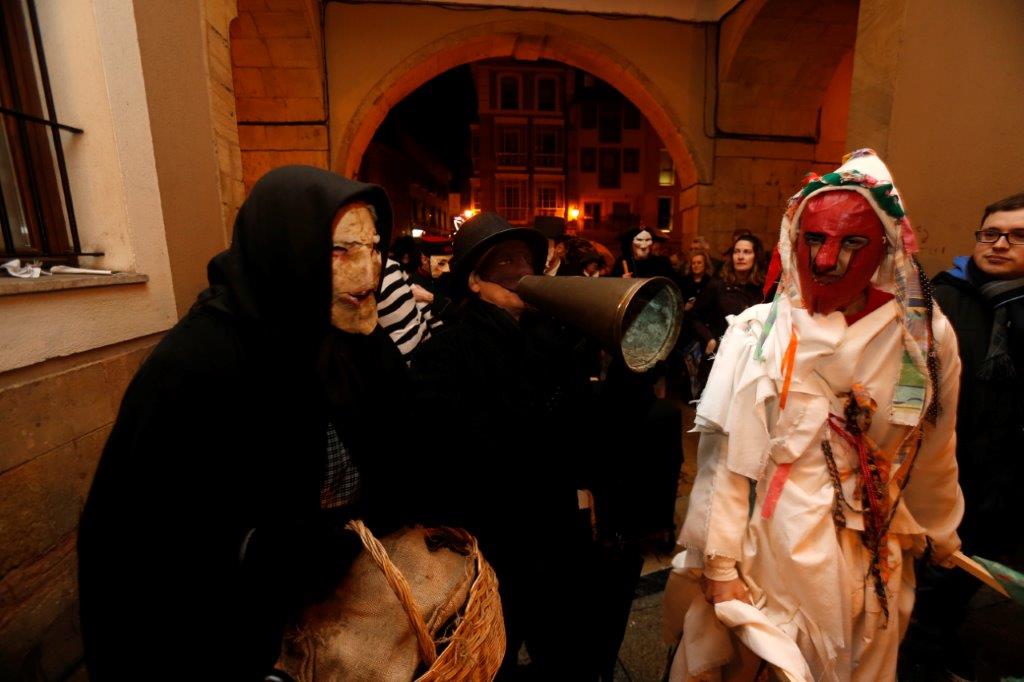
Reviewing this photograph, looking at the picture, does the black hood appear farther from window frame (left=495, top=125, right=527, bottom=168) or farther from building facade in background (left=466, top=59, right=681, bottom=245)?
window frame (left=495, top=125, right=527, bottom=168)

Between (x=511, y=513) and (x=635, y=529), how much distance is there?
0.68m

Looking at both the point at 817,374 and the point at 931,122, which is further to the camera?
the point at 931,122

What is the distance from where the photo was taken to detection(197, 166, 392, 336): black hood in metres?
1.24

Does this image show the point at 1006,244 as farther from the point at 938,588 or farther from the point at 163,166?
the point at 163,166

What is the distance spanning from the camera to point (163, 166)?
2.69 m

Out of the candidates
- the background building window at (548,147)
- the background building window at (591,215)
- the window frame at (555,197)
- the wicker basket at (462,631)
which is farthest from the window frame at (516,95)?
the wicker basket at (462,631)

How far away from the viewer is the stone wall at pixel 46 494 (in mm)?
1839

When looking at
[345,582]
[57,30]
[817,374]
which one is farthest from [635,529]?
[57,30]

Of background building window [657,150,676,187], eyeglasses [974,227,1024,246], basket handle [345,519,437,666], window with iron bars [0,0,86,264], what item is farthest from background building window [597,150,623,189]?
basket handle [345,519,437,666]

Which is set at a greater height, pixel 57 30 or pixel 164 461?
pixel 57 30

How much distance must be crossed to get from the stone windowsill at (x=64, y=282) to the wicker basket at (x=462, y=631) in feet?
5.68

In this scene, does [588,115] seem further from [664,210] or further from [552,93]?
[664,210]

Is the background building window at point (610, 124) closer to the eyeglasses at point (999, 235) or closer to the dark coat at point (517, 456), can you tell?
the eyeglasses at point (999, 235)

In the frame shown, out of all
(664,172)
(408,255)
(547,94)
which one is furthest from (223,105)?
(664,172)
